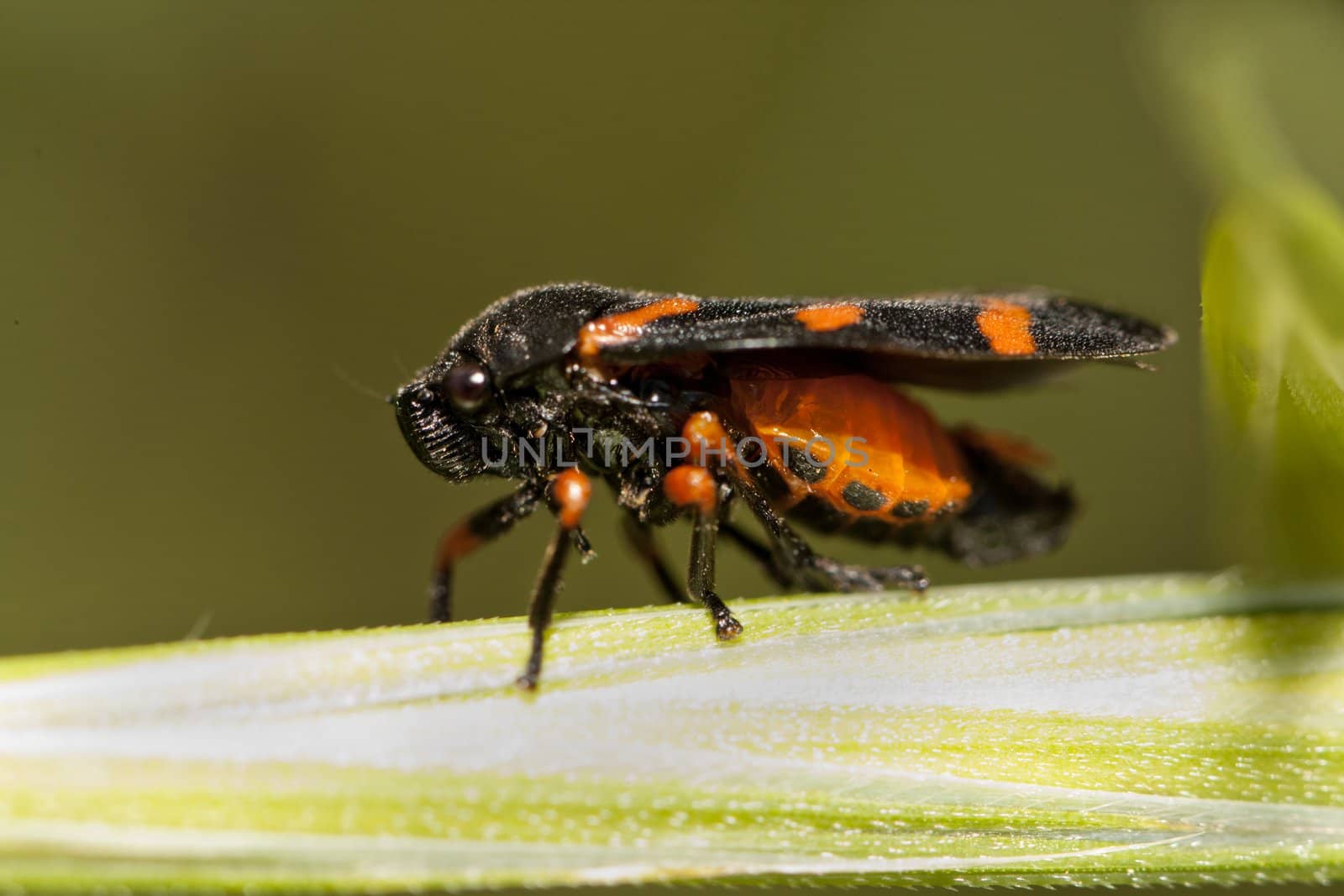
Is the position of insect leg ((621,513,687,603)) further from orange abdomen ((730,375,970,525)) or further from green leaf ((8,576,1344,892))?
green leaf ((8,576,1344,892))

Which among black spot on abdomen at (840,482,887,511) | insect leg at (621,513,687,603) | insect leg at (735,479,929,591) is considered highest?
black spot on abdomen at (840,482,887,511)

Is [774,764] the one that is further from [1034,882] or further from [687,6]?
[687,6]

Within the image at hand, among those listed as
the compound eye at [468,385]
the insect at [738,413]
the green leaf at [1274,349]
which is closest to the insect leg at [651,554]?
the insect at [738,413]

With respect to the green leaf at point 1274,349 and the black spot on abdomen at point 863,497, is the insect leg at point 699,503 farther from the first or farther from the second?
the green leaf at point 1274,349

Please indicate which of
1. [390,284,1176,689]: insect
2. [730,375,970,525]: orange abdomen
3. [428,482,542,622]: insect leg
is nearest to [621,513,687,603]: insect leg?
[390,284,1176,689]: insect

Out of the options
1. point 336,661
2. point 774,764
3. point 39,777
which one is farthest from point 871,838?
point 39,777

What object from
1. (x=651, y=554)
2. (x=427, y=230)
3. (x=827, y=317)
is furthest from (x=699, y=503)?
(x=427, y=230)
